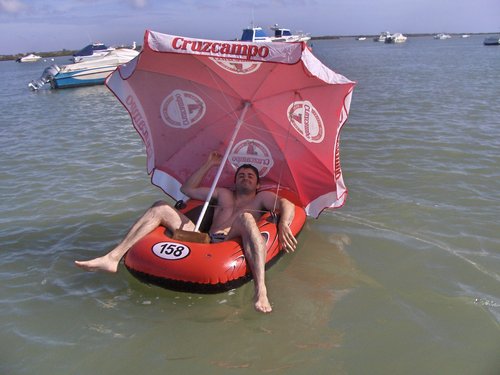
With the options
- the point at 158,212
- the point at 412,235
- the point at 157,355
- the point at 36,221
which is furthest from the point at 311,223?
the point at 36,221

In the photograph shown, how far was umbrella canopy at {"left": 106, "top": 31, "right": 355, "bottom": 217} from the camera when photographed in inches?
160

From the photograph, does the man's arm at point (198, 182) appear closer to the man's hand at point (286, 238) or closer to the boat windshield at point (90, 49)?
the man's hand at point (286, 238)

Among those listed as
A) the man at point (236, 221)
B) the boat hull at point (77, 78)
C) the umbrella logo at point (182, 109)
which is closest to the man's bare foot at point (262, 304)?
the man at point (236, 221)

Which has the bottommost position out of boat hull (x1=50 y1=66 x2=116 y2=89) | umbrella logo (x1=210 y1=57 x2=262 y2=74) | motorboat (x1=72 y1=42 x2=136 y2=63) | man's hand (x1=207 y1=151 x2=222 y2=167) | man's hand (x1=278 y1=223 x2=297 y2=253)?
boat hull (x1=50 y1=66 x2=116 y2=89)

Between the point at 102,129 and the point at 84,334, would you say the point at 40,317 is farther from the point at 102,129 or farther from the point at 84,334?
the point at 102,129

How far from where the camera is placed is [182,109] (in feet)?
17.5

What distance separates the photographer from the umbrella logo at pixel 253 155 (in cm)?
546

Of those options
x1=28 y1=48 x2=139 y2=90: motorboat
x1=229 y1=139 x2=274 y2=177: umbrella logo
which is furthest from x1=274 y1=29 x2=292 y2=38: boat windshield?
x1=229 y1=139 x2=274 y2=177: umbrella logo

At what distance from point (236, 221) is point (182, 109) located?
164 centimetres

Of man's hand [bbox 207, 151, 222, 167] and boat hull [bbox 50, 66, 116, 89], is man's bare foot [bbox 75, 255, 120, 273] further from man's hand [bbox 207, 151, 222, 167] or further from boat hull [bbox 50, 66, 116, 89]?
boat hull [bbox 50, 66, 116, 89]

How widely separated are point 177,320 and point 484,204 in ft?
15.0

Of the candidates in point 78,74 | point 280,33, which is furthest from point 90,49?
point 280,33

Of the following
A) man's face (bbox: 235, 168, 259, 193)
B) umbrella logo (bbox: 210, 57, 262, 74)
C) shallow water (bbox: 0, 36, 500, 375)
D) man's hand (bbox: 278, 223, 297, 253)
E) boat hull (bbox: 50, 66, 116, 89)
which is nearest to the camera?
shallow water (bbox: 0, 36, 500, 375)

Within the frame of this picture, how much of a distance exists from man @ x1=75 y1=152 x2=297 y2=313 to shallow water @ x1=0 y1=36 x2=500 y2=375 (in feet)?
1.15
